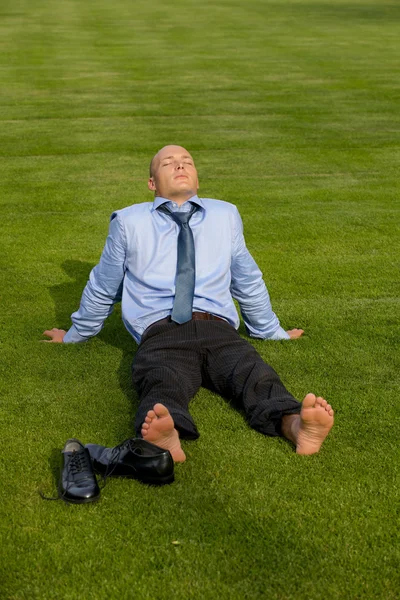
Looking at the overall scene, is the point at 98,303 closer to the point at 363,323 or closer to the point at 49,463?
the point at 49,463

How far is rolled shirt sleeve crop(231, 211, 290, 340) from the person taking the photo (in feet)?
15.2

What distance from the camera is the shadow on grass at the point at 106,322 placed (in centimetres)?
452

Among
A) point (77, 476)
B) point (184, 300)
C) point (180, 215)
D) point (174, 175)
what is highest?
point (174, 175)

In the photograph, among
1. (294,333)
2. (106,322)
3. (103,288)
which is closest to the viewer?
(103,288)

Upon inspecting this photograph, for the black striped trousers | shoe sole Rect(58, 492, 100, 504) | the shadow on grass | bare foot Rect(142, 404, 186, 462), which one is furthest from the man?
shoe sole Rect(58, 492, 100, 504)

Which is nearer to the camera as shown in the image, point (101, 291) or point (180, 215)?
point (180, 215)

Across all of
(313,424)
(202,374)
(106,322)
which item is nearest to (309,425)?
(313,424)

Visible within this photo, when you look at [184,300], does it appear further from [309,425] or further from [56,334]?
[56,334]

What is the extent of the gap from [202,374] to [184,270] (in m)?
0.52

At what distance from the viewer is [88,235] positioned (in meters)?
7.65

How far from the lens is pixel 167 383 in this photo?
3.93m

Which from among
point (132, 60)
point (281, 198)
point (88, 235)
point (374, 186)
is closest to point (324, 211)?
point (281, 198)

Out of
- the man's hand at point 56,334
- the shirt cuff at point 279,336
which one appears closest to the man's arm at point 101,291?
the man's hand at point 56,334

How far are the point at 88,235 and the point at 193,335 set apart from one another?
11.9 feet
